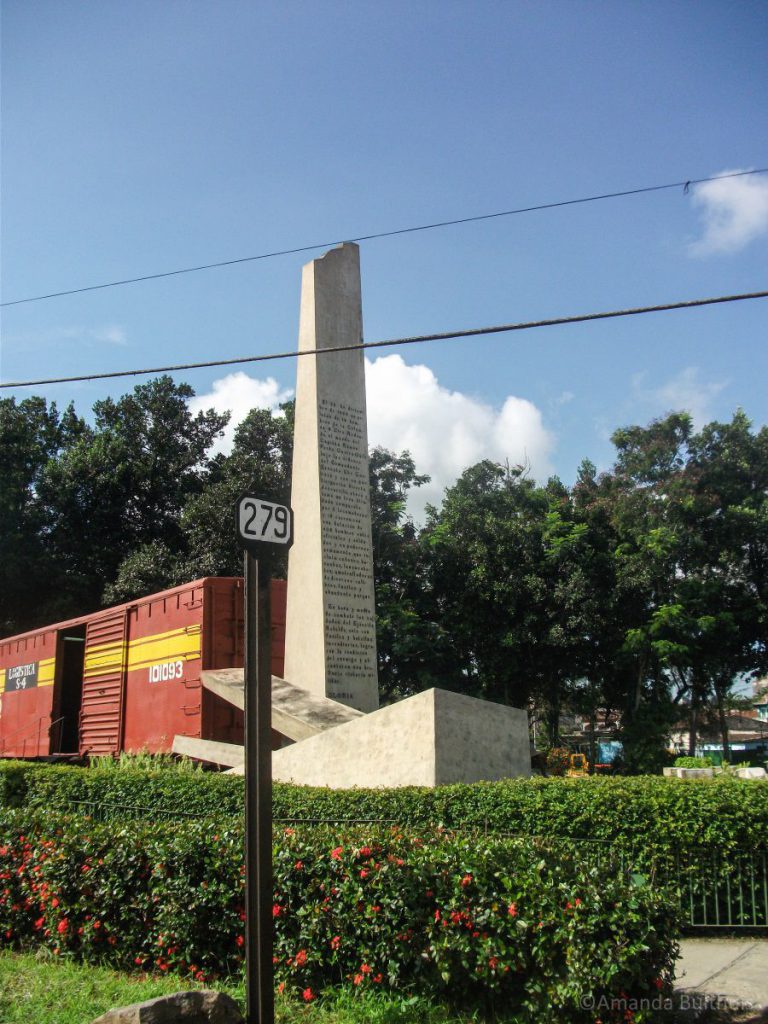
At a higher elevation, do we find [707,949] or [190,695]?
[190,695]

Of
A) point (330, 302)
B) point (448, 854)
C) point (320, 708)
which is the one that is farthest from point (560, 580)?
point (448, 854)

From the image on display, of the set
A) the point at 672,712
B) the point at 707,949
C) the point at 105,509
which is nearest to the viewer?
the point at 707,949

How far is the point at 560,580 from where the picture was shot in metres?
24.9

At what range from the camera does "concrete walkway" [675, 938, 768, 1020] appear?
514 cm

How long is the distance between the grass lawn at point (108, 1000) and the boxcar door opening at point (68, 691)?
1183 centimetres

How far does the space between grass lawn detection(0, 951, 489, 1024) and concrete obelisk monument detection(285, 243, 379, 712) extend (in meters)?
7.42

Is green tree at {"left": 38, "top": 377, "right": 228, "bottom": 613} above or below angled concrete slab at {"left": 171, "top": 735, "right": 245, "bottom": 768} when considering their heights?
above

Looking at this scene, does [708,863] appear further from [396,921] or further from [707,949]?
[396,921]

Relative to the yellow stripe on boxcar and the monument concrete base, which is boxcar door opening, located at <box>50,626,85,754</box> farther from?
the monument concrete base

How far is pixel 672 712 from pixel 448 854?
2103 centimetres

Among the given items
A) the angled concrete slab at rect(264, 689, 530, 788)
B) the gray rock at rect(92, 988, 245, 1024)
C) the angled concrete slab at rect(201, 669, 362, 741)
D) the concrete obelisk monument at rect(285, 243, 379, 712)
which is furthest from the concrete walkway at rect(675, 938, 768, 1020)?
the concrete obelisk monument at rect(285, 243, 379, 712)

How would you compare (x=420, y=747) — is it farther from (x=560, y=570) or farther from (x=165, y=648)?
(x=560, y=570)

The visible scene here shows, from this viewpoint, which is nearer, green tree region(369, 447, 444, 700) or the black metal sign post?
the black metal sign post

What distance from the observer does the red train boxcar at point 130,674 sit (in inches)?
513
